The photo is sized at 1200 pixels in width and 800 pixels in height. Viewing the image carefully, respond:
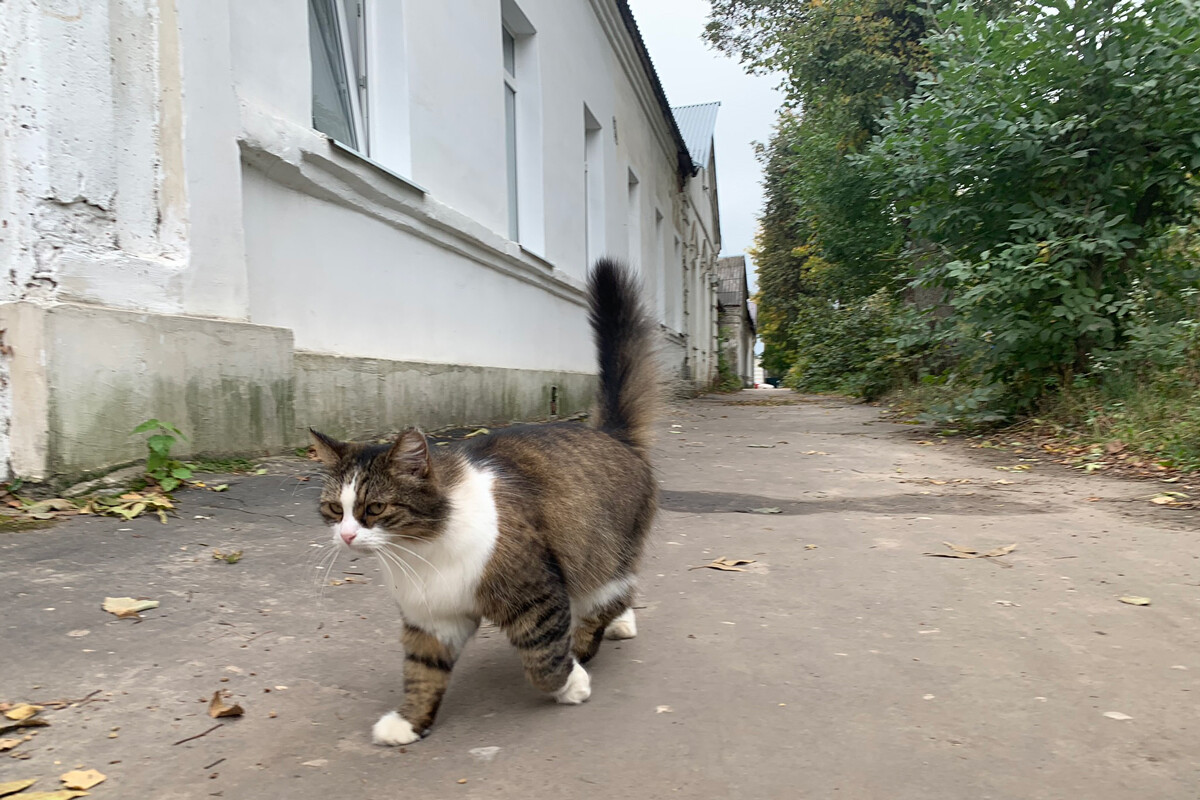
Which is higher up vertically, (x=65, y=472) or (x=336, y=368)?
(x=336, y=368)

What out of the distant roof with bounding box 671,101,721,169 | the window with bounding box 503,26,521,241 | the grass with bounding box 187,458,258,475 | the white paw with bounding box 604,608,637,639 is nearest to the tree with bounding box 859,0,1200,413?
the window with bounding box 503,26,521,241

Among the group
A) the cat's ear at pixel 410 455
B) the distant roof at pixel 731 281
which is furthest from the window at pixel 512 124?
the distant roof at pixel 731 281

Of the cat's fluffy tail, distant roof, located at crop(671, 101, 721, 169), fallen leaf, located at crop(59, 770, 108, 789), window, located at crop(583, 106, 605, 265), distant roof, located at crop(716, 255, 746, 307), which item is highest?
distant roof, located at crop(671, 101, 721, 169)

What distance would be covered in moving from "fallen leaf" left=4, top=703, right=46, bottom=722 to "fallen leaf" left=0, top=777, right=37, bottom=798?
279 millimetres

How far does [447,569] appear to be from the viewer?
1871 millimetres

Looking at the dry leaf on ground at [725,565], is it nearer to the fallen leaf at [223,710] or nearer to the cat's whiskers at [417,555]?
the cat's whiskers at [417,555]

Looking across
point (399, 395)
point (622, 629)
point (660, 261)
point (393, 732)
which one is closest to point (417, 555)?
point (393, 732)

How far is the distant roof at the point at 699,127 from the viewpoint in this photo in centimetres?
3053

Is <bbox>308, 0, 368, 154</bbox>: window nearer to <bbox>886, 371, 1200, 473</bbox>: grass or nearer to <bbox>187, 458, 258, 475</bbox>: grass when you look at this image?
Answer: <bbox>187, 458, 258, 475</bbox>: grass

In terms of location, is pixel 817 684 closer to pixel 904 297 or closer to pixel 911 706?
pixel 911 706

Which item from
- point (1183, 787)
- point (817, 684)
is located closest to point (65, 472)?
point (817, 684)

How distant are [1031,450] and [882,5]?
11.0 meters

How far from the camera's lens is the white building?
3129 mm

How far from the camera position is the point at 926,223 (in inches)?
285
